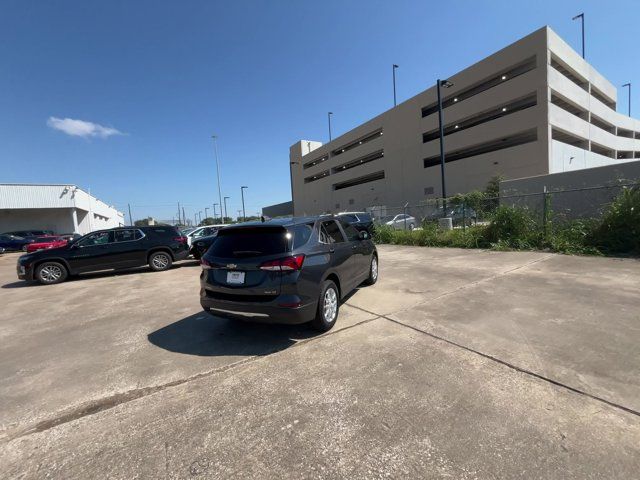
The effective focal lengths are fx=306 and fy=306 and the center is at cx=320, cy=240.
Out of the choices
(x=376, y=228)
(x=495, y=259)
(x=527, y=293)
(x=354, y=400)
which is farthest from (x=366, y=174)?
(x=354, y=400)

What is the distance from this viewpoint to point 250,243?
13.5 feet

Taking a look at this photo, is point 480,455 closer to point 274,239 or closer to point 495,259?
point 274,239

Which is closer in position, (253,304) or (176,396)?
(176,396)

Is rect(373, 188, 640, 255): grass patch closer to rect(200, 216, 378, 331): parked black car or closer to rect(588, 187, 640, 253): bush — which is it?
rect(588, 187, 640, 253): bush

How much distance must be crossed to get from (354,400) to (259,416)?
83 centimetres

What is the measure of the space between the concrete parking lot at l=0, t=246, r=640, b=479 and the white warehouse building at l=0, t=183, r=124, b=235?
108 ft

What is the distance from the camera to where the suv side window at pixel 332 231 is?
16.2 feet

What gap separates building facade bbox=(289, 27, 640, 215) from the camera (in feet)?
89.0

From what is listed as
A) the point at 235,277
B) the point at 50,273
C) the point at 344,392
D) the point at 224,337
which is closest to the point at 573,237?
the point at 344,392

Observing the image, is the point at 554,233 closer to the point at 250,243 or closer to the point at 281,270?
the point at 281,270

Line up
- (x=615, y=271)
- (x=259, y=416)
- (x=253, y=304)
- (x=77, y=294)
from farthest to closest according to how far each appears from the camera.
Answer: (x=77, y=294) → (x=615, y=271) → (x=253, y=304) → (x=259, y=416)

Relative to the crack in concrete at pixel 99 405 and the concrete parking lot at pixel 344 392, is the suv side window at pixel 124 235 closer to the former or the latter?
the concrete parking lot at pixel 344 392

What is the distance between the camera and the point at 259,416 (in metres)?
2.59

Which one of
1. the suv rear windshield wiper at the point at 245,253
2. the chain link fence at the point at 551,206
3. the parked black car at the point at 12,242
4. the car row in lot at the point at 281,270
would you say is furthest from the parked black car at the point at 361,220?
the parked black car at the point at 12,242
